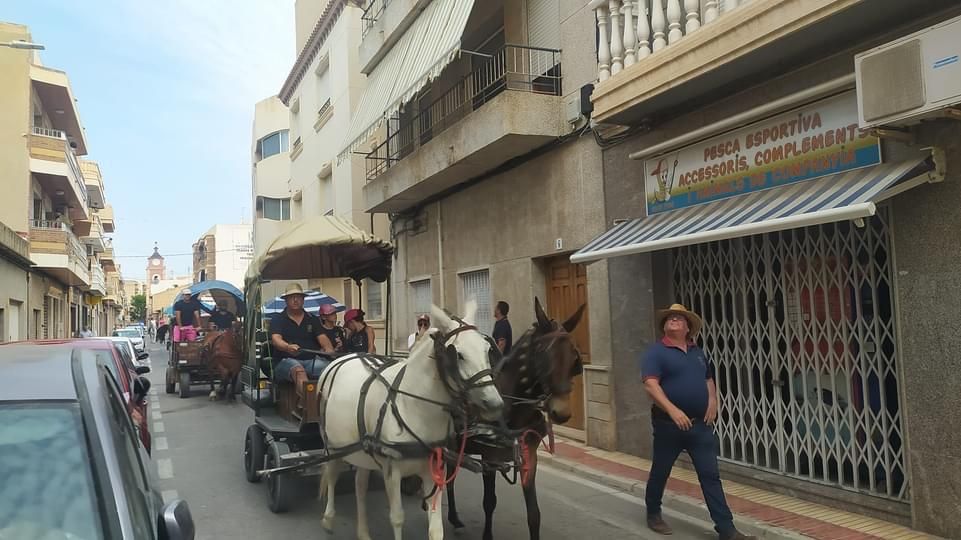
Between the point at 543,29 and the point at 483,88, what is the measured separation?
1.56 meters

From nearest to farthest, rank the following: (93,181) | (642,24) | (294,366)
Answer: (294,366)
(642,24)
(93,181)

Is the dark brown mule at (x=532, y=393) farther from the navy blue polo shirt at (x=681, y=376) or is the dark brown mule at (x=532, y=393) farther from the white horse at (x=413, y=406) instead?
the navy blue polo shirt at (x=681, y=376)

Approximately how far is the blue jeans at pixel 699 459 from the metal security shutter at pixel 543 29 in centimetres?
660

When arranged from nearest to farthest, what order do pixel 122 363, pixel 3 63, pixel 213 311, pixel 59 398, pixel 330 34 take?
pixel 59 398 → pixel 122 363 → pixel 213 311 → pixel 330 34 → pixel 3 63


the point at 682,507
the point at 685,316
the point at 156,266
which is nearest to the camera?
the point at 685,316

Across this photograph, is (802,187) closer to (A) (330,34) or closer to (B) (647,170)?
(B) (647,170)

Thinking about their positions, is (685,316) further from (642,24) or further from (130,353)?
(130,353)

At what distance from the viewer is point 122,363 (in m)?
7.61

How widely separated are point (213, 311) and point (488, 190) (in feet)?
29.5

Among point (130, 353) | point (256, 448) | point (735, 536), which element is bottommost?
point (735, 536)

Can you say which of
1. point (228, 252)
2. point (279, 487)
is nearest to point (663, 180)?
point (279, 487)

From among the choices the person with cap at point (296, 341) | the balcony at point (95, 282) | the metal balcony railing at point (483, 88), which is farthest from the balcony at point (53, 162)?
the person with cap at point (296, 341)

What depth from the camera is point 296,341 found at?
7109 mm

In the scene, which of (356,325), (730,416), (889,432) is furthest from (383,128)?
(889,432)
